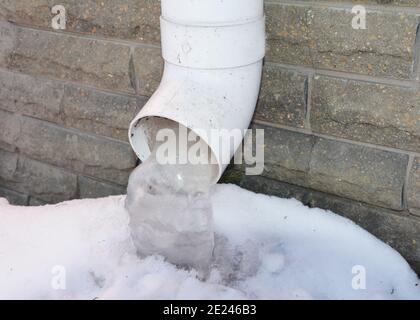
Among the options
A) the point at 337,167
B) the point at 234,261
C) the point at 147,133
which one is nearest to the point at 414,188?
the point at 337,167

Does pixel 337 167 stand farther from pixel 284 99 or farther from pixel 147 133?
pixel 147 133

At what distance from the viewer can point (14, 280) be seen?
5.55ft

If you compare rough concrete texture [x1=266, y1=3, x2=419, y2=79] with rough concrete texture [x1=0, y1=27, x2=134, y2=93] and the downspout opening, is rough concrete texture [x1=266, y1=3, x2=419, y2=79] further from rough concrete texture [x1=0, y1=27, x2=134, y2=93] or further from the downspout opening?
rough concrete texture [x1=0, y1=27, x2=134, y2=93]

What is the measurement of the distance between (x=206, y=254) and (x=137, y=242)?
0.77 feet

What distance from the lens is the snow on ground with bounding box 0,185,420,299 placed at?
62.7 inches

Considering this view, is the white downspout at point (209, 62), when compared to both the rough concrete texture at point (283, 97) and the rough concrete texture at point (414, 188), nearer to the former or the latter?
the rough concrete texture at point (283, 97)

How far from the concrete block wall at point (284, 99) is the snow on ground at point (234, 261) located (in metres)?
0.08

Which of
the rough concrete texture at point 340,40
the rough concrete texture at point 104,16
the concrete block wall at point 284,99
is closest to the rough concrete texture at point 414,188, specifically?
the concrete block wall at point 284,99

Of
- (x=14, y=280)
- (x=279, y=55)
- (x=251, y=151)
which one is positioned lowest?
(x=14, y=280)

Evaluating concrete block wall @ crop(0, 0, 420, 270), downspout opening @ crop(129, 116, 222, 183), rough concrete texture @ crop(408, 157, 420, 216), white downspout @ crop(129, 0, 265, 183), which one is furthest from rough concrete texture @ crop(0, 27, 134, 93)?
rough concrete texture @ crop(408, 157, 420, 216)

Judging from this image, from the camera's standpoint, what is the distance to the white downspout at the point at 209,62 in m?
1.49
